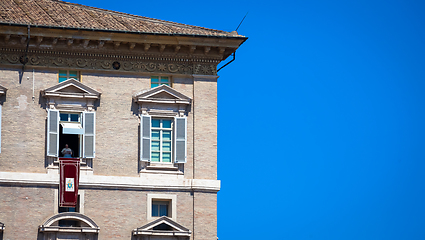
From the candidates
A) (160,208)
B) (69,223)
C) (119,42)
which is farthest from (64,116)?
(160,208)

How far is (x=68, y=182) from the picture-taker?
40250mm

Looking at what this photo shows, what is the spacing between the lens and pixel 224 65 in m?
43.8

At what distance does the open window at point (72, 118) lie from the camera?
4091 cm

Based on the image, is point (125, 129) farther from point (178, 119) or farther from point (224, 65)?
point (224, 65)

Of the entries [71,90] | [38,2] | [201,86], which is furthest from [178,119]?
[38,2]

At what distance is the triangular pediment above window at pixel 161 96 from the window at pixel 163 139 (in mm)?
731

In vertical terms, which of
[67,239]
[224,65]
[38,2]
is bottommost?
[67,239]

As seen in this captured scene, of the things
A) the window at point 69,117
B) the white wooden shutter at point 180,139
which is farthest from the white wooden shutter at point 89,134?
the white wooden shutter at point 180,139

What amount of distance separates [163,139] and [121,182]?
272 centimetres

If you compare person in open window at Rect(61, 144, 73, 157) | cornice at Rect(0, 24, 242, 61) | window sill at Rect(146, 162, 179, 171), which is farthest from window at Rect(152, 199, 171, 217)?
cornice at Rect(0, 24, 242, 61)

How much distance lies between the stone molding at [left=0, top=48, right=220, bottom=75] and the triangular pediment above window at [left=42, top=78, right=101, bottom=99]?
0.82 metres

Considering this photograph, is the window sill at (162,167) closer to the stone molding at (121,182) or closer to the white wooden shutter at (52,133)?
the stone molding at (121,182)

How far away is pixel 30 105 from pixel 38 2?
625cm

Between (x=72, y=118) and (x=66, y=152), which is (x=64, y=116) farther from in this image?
(x=66, y=152)
